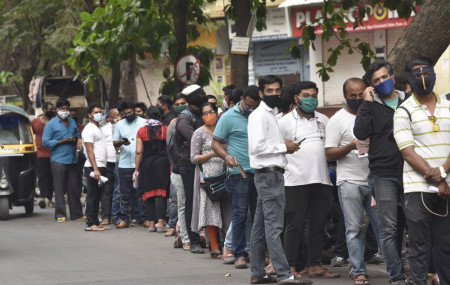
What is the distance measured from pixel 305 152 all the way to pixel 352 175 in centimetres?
61

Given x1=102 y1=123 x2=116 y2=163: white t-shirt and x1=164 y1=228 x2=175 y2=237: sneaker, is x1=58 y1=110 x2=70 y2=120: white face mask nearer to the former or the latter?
x1=102 y1=123 x2=116 y2=163: white t-shirt

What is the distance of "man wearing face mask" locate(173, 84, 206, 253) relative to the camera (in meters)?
12.5

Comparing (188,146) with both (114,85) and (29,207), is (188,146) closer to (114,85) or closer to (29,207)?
(29,207)

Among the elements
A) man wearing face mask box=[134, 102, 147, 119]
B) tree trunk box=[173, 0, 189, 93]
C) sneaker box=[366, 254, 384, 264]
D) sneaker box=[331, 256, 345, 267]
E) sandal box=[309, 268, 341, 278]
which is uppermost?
tree trunk box=[173, 0, 189, 93]

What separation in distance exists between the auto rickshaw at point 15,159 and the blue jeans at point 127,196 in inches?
99.1

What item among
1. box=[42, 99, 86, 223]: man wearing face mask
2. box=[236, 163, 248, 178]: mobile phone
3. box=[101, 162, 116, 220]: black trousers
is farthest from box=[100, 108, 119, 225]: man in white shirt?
box=[236, 163, 248, 178]: mobile phone

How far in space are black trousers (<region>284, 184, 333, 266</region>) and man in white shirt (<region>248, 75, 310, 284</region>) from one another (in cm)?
30

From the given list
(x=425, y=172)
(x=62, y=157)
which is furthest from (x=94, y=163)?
(x=425, y=172)

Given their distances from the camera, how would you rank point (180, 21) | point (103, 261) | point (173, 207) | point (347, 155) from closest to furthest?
point (347, 155) → point (103, 261) → point (173, 207) → point (180, 21)

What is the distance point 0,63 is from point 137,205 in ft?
81.6

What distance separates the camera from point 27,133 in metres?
18.3

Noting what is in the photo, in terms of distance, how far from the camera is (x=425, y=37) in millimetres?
11398

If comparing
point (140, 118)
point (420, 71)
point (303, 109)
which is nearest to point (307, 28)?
point (140, 118)

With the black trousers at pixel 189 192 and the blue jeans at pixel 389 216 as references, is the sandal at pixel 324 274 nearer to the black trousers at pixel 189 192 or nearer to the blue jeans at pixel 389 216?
the blue jeans at pixel 389 216
